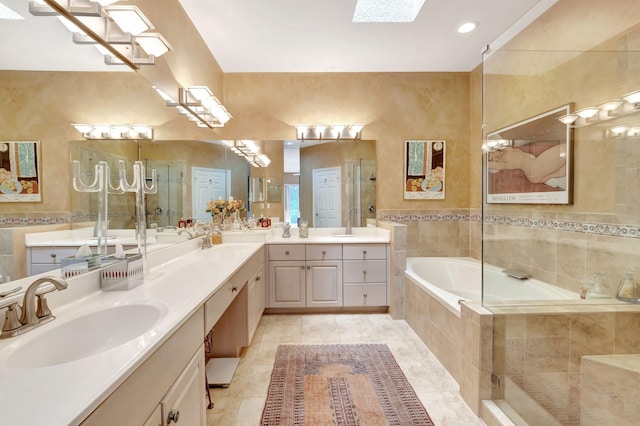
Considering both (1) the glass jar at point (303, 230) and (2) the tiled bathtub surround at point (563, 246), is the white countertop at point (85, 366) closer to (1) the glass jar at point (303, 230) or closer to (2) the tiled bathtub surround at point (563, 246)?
(1) the glass jar at point (303, 230)

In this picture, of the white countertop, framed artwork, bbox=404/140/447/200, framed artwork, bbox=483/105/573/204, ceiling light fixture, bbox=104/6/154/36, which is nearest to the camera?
the white countertop

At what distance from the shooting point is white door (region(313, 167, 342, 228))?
11.2ft

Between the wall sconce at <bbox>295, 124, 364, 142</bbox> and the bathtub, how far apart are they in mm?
1624

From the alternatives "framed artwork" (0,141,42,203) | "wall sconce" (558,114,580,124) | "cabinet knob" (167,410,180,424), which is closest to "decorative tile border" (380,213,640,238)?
"wall sconce" (558,114,580,124)

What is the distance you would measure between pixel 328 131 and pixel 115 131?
7.42ft

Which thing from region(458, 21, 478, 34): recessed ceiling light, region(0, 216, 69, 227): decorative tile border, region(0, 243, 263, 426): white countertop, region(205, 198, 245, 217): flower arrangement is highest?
region(458, 21, 478, 34): recessed ceiling light

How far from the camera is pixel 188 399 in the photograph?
1.09 meters

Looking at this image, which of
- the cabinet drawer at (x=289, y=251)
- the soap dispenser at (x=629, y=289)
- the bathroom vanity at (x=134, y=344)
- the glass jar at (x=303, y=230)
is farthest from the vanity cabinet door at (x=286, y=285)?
the soap dispenser at (x=629, y=289)

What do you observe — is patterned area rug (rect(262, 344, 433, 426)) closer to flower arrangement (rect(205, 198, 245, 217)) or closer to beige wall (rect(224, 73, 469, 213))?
flower arrangement (rect(205, 198, 245, 217))

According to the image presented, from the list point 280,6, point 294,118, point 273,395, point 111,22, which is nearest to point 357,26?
point 280,6

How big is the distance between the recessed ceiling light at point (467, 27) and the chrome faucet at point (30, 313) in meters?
3.26

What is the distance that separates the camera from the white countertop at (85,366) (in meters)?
0.56

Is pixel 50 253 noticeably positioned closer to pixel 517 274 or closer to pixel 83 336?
pixel 83 336

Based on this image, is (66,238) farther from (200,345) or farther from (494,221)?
(494,221)
